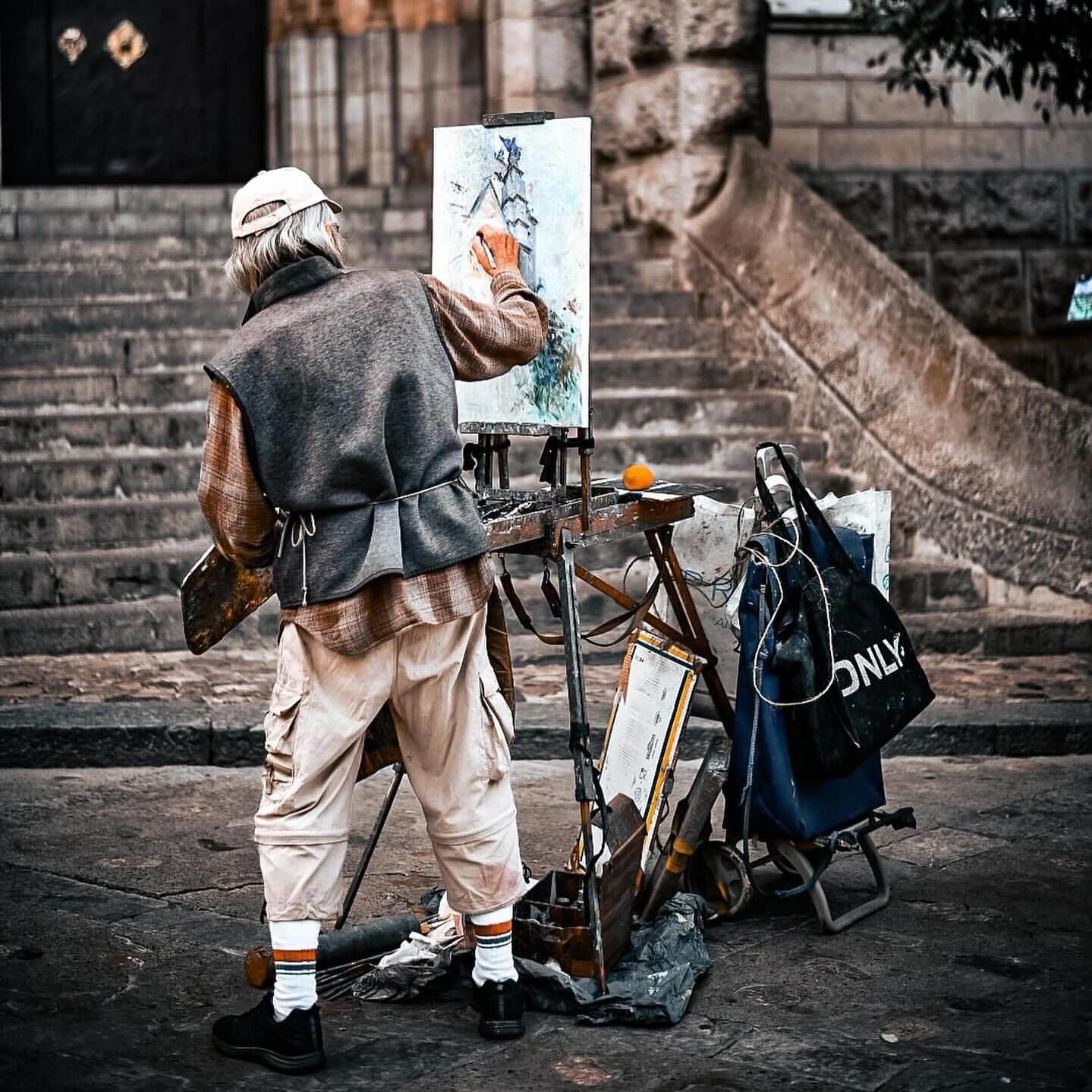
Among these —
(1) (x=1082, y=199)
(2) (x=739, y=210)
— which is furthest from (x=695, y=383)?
(1) (x=1082, y=199)

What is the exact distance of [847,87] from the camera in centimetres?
1191

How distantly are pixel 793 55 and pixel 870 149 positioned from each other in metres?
0.84

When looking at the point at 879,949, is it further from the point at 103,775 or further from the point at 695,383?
the point at 695,383

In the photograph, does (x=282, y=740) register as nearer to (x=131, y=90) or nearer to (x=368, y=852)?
(x=368, y=852)

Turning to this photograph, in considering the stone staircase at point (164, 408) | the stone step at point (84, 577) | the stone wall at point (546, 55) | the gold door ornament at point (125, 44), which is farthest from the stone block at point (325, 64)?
the stone step at point (84, 577)

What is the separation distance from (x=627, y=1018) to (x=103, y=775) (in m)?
2.86

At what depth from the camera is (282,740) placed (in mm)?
3783

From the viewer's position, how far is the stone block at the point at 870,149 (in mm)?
11938

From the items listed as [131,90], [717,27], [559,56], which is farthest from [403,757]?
[131,90]

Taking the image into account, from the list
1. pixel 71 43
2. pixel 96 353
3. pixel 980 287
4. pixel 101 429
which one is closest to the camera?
pixel 101 429

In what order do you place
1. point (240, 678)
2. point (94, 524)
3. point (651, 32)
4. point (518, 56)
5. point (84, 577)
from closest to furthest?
point (240, 678)
point (84, 577)
point (94, 524)
point (651, 32)
point (518, 56)

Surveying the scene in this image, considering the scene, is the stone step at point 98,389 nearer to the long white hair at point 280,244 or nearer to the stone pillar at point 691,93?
the stone pillar at point 691,93

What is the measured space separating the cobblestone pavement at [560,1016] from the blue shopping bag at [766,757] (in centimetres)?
30

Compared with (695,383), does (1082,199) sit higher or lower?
higher
